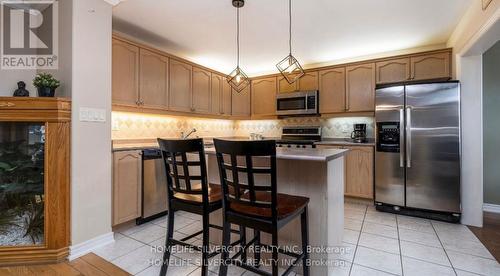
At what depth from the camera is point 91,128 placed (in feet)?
6.93

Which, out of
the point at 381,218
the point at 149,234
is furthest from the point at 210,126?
the point at 381,218

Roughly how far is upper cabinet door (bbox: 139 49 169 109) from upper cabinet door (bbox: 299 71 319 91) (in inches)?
94.7

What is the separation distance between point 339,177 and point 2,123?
112 inches

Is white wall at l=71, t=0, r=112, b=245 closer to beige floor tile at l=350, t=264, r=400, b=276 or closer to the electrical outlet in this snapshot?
the electrical outlet

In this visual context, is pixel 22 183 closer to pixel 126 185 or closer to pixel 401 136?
pixel 126 185

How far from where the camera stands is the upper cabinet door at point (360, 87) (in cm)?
369

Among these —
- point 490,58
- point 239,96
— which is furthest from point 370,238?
point 239,96

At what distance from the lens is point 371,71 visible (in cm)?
369

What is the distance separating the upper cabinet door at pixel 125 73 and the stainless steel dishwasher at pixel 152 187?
2.28 feet

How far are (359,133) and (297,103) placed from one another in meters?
1.18

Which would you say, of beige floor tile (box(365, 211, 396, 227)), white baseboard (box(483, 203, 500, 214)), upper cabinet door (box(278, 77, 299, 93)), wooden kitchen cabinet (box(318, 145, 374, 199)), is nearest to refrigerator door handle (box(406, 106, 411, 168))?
wooden kitchen cabinet (box(318, 145, 374, 199))

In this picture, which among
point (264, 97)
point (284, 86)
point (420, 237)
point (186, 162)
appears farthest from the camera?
point (264, 97)

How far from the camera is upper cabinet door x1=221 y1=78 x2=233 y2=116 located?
4476 millimetres

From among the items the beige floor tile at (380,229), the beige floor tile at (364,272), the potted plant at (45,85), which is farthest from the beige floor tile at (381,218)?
the potted plant at (45,85)
